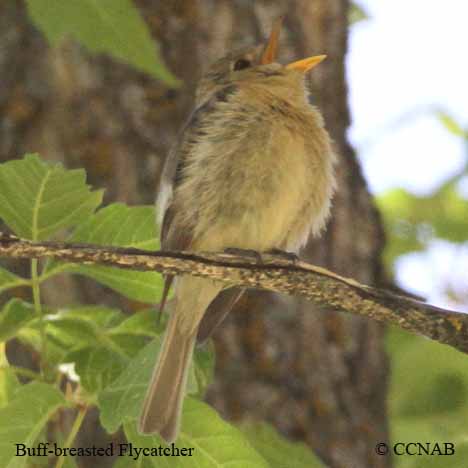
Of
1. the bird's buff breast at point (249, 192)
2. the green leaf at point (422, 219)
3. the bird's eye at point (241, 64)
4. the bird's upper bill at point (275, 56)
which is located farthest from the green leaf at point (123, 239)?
the green leaf at point (422, 219)

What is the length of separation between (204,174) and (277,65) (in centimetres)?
105

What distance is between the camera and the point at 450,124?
7422 mm

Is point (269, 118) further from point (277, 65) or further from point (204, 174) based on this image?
point (277, 65)

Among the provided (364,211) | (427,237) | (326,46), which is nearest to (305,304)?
(364,211)

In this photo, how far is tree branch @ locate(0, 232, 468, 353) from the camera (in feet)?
8.55

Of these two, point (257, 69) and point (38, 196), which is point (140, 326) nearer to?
point (38, 196)

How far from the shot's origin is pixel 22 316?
8.90 feet

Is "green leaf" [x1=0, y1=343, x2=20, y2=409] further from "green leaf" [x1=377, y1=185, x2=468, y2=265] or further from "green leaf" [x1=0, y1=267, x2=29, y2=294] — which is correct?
"green leaf" [x1=377, y1=185, x2=468, y2=265]

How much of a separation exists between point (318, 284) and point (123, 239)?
1.97 feet

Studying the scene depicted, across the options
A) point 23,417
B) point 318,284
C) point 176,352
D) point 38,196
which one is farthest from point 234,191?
point 23,417

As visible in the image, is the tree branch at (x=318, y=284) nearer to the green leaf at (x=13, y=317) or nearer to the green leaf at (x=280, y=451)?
the green leaf at (x=13, y=317)

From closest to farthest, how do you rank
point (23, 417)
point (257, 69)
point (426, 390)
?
point (23, 417) < point (257, 69) < point (426, 390)

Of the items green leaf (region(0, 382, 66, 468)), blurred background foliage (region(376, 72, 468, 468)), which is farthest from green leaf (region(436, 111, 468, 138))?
green leaf (region(0, 382, 66, 468))

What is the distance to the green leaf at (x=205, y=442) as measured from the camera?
8.48ft
